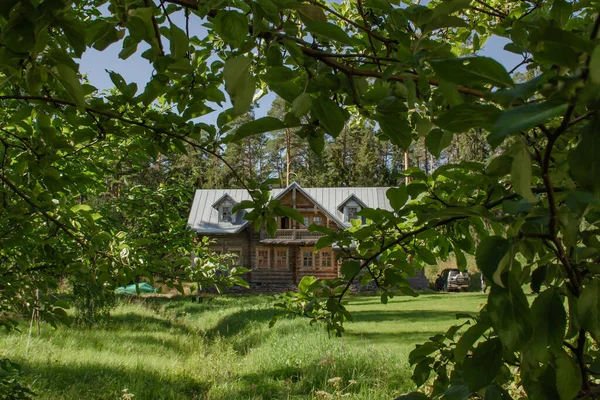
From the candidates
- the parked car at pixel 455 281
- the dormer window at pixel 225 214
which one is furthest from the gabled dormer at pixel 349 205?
the parked car at pixel 455 281

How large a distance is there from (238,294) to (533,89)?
65.8 feet

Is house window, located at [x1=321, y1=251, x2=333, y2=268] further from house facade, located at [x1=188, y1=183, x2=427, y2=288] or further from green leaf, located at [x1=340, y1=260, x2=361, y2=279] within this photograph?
green leaf, located at [x1=340, y1=260, x2=361, y2=279]

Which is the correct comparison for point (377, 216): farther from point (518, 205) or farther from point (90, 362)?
point (90, 362)

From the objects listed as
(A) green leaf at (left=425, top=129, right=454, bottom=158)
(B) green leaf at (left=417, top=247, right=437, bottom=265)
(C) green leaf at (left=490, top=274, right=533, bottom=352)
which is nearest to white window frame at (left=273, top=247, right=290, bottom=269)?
(B) green leaf at (left=417, top=247, right=437, bottom=265)

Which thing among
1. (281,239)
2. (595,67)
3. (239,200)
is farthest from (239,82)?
(239,200)

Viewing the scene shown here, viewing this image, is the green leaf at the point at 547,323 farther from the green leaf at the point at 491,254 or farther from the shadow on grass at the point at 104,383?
the shadow on grass at the point at 104,383

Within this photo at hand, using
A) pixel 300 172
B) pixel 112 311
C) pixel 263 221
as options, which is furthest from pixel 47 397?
pixel 300 172

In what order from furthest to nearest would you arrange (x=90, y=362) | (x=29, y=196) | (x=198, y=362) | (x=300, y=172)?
1. (x=300, y=172)
2. (x=198, y=362)
3. (x=90, y=362)
4. (x=29, y=196)

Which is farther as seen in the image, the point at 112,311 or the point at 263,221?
the point at 112,311

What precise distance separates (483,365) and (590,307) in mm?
160

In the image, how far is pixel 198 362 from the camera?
689cm

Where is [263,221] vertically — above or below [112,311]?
above

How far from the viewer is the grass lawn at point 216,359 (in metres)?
5.00

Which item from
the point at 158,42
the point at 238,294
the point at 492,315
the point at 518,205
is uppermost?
the point at 158,42
